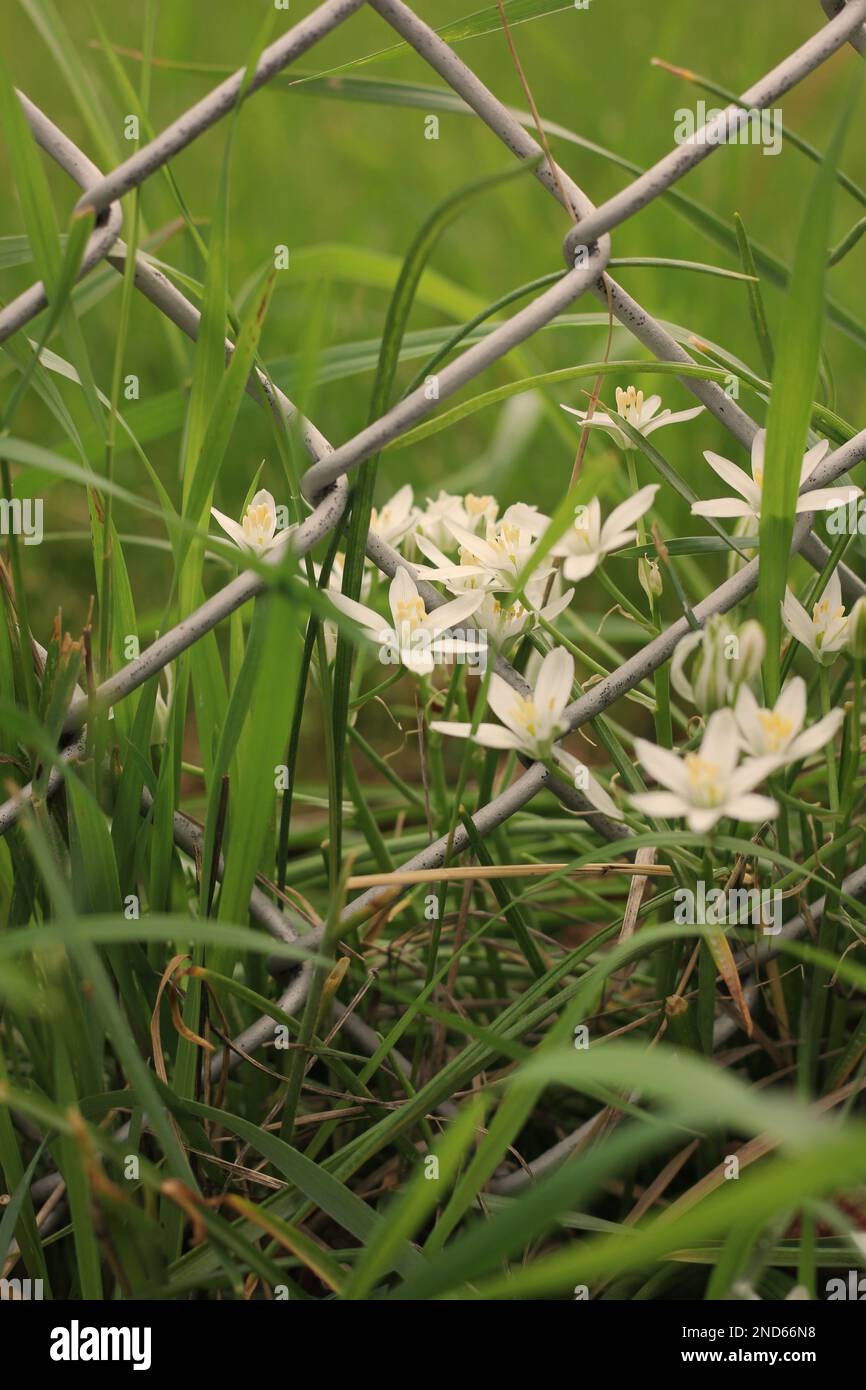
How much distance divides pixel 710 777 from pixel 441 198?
179cm

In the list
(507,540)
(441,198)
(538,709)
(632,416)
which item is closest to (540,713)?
(538,709)

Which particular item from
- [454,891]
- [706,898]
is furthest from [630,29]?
[706,898]

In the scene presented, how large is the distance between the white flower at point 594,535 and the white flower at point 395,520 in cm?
15

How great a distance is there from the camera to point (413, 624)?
500 mm

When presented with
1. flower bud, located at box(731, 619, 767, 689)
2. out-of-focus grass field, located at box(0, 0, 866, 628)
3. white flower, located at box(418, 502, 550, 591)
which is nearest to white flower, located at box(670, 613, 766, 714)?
flower bud, located at box(731, 619, 767, 689)

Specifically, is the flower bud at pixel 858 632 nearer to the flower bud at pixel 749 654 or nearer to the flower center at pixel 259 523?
the flower bud at pixel 749 654

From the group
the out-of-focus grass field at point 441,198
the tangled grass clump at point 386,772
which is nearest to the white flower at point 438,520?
the tangled grass clump at point 386,772

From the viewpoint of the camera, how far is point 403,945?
68cm

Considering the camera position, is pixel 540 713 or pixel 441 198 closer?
pixel 540 713

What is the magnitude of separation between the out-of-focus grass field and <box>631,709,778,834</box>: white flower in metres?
0.52

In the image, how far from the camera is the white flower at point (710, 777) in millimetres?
411

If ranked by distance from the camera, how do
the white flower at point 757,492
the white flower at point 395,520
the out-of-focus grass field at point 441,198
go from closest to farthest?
the white flower at point 757,492
the white flower at point 395,520
the out-of-focus grass field at point 441,198

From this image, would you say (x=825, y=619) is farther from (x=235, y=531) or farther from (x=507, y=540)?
(x=235, y=531)
